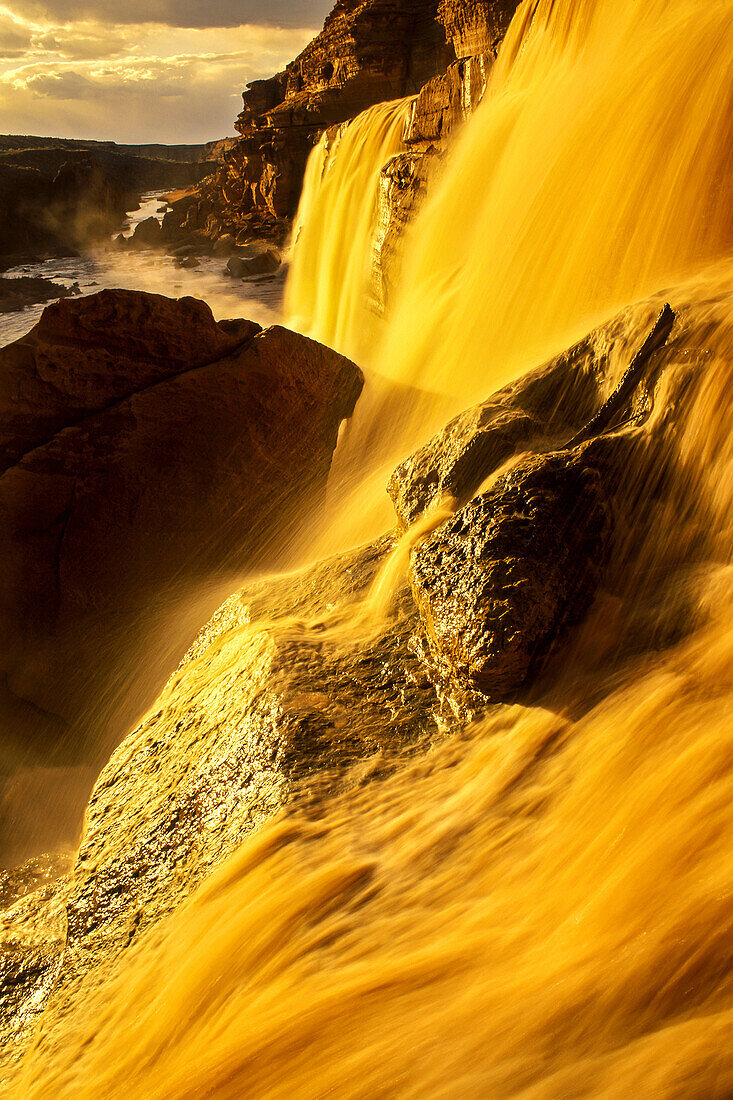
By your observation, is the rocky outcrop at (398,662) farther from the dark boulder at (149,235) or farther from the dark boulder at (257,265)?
the dark boulder at (149,235)

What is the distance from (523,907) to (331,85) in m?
19.6

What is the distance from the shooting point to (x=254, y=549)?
5895 millimetres

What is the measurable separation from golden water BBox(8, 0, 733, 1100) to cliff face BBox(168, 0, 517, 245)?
A: 14700 mm

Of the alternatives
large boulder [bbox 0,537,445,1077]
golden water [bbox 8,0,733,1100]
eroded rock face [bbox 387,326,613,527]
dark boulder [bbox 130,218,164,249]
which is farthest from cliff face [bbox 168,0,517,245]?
golden water [bbox 8,0,733,1100]

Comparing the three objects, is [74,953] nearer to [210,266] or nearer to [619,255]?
[619,255]

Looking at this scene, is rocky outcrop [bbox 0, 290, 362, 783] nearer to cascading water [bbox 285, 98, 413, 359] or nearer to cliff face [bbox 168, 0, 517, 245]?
cascading water [bbox 285, 98, 413, 359]

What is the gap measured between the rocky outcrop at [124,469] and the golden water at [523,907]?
136 inches

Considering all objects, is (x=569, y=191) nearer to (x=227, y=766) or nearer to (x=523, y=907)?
(x=227, y=766)

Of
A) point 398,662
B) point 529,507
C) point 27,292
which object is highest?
point 27,292

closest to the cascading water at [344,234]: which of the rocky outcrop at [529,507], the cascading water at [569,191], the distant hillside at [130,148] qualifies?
the cascading water at [569,191]

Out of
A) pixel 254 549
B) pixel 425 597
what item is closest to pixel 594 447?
pixel 425 597

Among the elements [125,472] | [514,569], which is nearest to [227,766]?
[514,569]

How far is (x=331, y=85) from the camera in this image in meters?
17.5

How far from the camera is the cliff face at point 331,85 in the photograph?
53.7 ft
